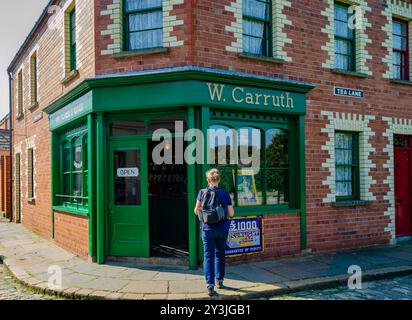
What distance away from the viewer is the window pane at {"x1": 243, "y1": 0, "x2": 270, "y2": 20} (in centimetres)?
753

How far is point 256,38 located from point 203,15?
1.45 meters

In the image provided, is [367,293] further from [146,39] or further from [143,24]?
[143,24]

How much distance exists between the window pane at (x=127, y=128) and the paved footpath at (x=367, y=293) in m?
4.03

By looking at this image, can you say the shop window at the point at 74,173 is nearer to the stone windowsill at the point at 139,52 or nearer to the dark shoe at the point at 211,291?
the stone windowsill at the point at 139,52

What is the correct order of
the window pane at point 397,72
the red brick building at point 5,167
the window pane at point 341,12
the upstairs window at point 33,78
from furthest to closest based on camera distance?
the red brick building at point 5,167 → the upstairs window at point 33,78 → the window pane at point 397,72 → the window pane at point 341,12

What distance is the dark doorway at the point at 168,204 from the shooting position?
30.5ft

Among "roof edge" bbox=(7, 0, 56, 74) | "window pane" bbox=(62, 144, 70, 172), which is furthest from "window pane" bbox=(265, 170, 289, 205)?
"roof edge" bbox=(7, 0, 56, 74)

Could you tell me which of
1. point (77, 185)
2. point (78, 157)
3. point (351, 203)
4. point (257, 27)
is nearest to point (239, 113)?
point (257, 27)

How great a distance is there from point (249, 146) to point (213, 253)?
2866mm

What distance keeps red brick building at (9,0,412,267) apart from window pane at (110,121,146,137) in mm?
30

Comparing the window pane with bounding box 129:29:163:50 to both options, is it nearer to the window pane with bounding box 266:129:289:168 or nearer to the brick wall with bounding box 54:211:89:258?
the window pane with bounding box 266:129:289:168

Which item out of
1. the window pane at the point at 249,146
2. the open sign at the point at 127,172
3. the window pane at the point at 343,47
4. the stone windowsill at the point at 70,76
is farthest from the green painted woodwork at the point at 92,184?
the window pane at the point at 343,47

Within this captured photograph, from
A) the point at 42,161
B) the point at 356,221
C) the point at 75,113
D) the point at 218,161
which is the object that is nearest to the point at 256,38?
the point at 218,161

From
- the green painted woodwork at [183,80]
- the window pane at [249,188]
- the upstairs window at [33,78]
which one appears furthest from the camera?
the upstairs window at [33,78]
